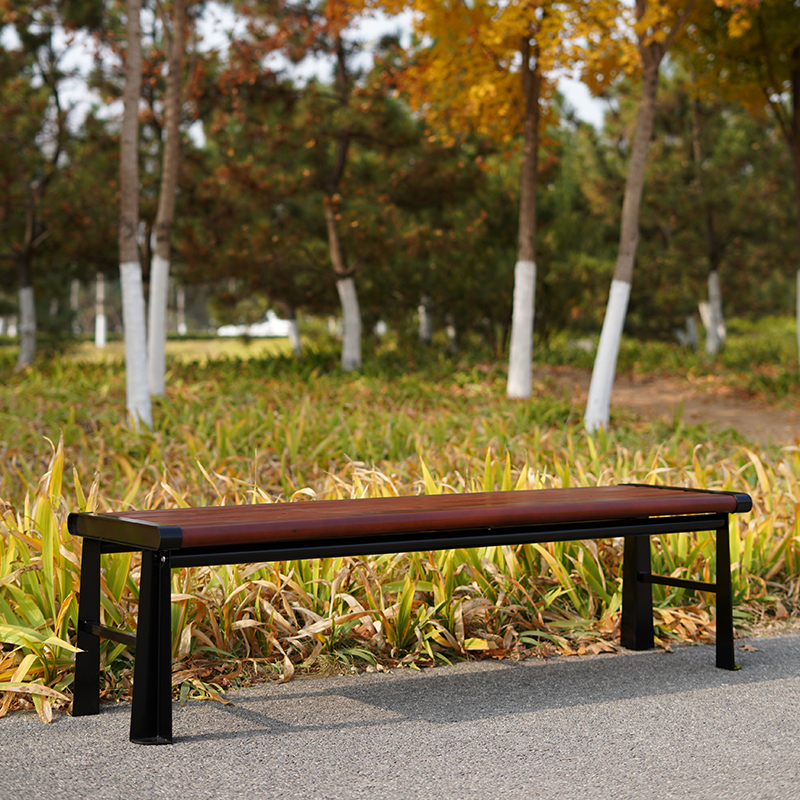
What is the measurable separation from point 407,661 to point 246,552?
45.2 inches

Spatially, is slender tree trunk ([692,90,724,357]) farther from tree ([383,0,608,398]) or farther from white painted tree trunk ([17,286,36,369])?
white painted tree trunk ([17,286,36,369])

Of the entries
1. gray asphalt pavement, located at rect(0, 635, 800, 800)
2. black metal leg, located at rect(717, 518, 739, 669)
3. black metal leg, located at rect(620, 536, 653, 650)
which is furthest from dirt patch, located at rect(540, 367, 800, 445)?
gray asphalt pavement, located at rect(0, 635, 800, 800)

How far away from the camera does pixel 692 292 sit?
19391 mm

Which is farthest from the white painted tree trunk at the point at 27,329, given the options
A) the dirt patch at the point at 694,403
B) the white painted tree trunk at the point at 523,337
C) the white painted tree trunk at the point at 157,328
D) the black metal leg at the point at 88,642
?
the black metal leg at the point at 88,642

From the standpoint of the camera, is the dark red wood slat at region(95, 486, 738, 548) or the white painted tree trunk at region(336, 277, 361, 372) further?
the white painted tree trunk at region(336, 277, 361, 372)

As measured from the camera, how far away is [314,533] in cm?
264

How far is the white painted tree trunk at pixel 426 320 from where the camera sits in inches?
671

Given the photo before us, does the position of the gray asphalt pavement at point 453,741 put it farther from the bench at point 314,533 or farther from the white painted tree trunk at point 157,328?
the white painted tree trunk at point 157,328

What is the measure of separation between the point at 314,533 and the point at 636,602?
1.79m

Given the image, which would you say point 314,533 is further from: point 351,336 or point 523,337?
point 351,336

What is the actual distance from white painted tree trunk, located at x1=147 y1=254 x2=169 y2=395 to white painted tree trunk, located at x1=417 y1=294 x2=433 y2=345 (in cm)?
691

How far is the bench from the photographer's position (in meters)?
2.59

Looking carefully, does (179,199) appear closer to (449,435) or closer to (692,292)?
(449,435)

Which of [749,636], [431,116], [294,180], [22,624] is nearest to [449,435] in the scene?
[749,636]
